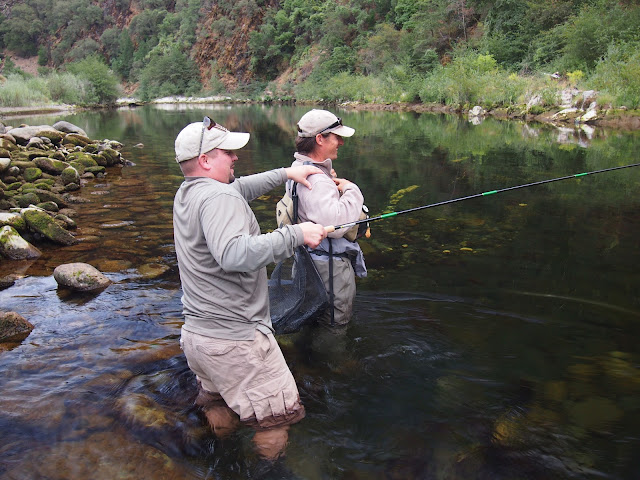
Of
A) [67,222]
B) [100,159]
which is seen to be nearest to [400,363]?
[67,222]

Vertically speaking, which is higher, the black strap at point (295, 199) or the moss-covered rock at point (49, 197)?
the black strap at point (295, 199)

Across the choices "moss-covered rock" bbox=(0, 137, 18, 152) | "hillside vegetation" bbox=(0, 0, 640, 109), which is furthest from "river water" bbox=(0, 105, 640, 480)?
"hillside vegetation" bbox=(0, 0, 640, 109)

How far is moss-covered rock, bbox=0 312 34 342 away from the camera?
485 centimetres

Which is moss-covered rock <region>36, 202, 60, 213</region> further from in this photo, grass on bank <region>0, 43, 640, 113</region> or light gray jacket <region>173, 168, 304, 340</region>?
grass on bank <region>0, 43, 640, 113</region>

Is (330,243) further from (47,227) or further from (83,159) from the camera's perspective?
(83,159)

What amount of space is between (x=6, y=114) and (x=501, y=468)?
1958 inches

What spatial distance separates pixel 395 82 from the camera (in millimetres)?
46812

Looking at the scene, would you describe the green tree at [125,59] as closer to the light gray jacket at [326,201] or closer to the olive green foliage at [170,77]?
the olive green foliage at [170,77]

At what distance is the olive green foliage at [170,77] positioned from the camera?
97625 mm

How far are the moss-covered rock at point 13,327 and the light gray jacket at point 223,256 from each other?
2.91 meters

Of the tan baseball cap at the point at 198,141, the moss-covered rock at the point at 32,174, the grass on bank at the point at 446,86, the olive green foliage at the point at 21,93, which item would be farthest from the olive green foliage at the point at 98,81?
the tan baseball cap at the point at 198,141

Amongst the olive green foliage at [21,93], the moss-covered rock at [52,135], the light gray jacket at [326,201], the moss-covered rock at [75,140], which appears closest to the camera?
the light gray jacket at [326,201]

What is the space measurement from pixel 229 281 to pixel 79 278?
4125mm

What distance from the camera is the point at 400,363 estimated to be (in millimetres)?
4379
